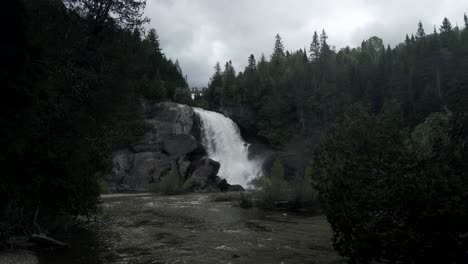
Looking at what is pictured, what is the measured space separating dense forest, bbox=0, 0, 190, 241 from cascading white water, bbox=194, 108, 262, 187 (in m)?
46.7

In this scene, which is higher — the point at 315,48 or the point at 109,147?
the point at 315,48

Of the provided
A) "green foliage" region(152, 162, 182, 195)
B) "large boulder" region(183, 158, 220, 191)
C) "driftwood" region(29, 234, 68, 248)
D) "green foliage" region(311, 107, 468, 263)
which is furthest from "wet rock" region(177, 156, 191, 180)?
"green foliage" region(311, 107, 468, 263)

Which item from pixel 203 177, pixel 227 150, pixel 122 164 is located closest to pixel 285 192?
pixel 203 177

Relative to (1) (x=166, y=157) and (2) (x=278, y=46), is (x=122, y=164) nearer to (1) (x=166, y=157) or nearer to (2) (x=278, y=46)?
(1) (x=166, y=157)

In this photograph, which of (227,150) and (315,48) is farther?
(315,48)

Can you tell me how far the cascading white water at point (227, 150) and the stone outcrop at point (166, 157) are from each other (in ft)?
8.08

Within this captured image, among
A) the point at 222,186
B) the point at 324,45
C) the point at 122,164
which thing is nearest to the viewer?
the point at 222,186

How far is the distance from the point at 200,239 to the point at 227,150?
5166 cm

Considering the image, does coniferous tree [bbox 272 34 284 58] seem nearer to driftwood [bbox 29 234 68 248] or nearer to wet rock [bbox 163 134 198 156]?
wet rock [bbox 163 134 198 156]

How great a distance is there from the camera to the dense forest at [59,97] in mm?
12508

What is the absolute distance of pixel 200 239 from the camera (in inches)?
750

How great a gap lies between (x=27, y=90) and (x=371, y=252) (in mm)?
11031

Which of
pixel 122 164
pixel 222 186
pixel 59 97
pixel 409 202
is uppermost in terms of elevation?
pixel 122 164

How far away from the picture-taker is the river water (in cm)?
1508
